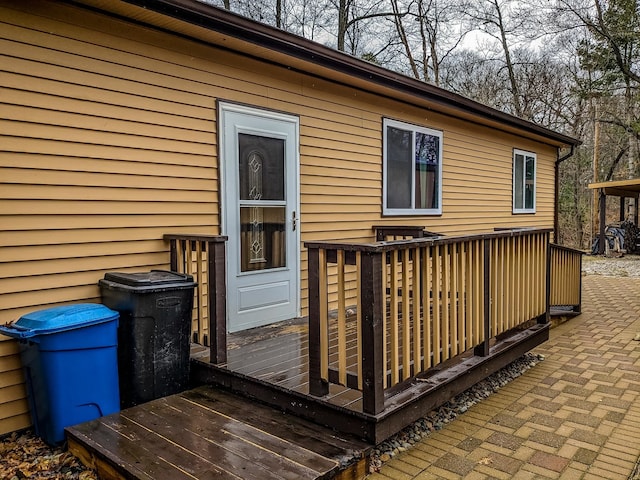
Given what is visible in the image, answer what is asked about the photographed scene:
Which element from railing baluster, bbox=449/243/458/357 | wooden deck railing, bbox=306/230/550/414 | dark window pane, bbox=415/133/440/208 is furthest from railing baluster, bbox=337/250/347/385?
dark window pane, bbox=415/133/440/208

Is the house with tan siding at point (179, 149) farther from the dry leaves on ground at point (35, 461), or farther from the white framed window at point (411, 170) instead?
the dry leaves on ground at point (35, 461)

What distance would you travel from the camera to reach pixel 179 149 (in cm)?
371

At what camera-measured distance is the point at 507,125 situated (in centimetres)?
770

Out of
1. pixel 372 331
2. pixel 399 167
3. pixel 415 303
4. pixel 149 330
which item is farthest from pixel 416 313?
pixel 399 167

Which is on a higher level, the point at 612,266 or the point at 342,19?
the point at 342,19

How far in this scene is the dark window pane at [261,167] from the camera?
4168mm

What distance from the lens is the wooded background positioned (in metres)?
14.7

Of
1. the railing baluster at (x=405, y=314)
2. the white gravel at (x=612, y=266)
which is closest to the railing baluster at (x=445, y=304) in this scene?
the railing baluster at (x=405, y=314)

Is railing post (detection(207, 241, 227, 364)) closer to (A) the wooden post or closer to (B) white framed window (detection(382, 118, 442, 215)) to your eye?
(B) white framed window (detection(382, 118, 442, 215))

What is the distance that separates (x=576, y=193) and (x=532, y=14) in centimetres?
735

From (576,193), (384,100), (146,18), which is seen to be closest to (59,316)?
(146,18)

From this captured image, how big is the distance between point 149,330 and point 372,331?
1433 millimetres

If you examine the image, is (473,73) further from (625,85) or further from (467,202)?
(467,202)

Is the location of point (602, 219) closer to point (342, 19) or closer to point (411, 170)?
point (342, 19)
